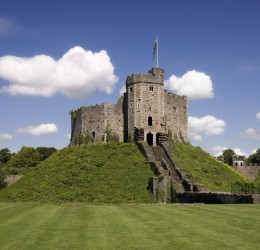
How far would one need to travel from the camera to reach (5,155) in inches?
5546

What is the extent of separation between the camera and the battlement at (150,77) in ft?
182

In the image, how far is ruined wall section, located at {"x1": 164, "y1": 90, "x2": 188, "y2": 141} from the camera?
58.7 meters

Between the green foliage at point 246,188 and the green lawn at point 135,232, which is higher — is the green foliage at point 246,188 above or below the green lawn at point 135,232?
above

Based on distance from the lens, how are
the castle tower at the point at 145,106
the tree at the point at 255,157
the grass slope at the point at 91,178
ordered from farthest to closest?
the tree at the point at 255,157
the castle tower at the point at 145,106
the grass slope at the point at 91,178

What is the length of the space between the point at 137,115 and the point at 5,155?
9737 centimetres

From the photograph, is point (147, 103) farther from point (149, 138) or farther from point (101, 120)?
point (101, 120)

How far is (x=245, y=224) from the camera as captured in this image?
17.1m

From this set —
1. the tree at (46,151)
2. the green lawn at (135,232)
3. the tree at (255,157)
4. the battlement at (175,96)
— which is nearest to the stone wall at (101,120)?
the battlement at (175,96)

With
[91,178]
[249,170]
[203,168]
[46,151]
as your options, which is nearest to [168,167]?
[203,168]

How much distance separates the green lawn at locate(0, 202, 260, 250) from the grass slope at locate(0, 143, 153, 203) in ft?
55.6

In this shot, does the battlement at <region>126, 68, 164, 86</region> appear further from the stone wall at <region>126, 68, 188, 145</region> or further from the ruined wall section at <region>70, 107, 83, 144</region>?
the ruined wall section at <region>70, 107, 83, 144</region>

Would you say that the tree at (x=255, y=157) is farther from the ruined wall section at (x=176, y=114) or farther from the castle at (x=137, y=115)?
the castle at (x=137, y=115)

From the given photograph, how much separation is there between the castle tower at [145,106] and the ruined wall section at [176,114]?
2.64 meters

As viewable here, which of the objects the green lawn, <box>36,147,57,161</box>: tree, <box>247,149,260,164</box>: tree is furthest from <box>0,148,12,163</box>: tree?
the green lawn
